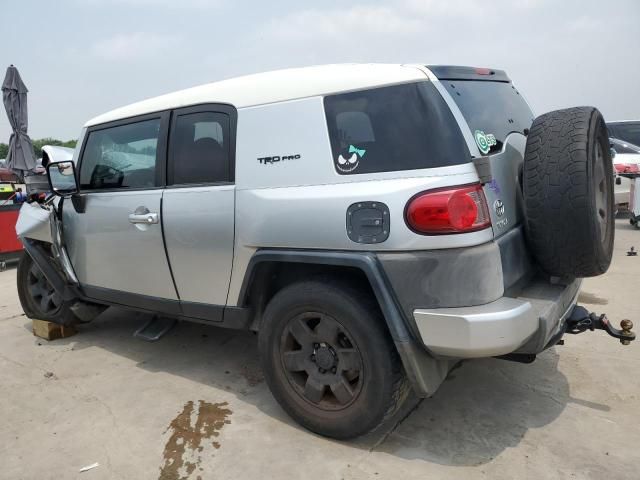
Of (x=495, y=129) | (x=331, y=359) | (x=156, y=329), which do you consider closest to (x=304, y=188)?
(x=331, y=359)

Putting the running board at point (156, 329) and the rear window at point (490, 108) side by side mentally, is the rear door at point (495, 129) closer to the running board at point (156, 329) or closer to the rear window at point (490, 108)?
the rear window at point (490, 108)

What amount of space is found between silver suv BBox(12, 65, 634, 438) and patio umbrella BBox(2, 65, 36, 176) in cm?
645

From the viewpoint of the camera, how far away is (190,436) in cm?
275

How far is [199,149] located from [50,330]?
2.49m

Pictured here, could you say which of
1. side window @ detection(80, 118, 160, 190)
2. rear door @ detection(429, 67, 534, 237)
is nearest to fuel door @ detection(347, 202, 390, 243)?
rear door @ detection(429, 67, 534, 237)

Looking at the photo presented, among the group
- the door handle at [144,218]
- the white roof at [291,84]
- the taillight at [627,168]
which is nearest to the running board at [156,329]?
the door handle at [144,218]

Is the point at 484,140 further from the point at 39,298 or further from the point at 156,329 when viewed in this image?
the point at 39,298

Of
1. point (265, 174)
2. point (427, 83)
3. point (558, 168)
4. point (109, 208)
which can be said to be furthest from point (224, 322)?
point (558, 168)

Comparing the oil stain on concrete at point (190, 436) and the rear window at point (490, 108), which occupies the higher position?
the rear window at point (490, 108)

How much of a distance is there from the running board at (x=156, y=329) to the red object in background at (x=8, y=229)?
16.2 feet

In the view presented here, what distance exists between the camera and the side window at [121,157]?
3338 mm

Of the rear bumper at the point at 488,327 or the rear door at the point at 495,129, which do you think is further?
the rear door at the point at 495,129

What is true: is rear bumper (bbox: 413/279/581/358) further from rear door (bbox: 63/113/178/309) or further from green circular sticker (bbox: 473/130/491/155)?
rear door (bbox: 63/113/178/309)

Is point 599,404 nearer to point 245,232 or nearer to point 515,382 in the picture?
point 515,382
